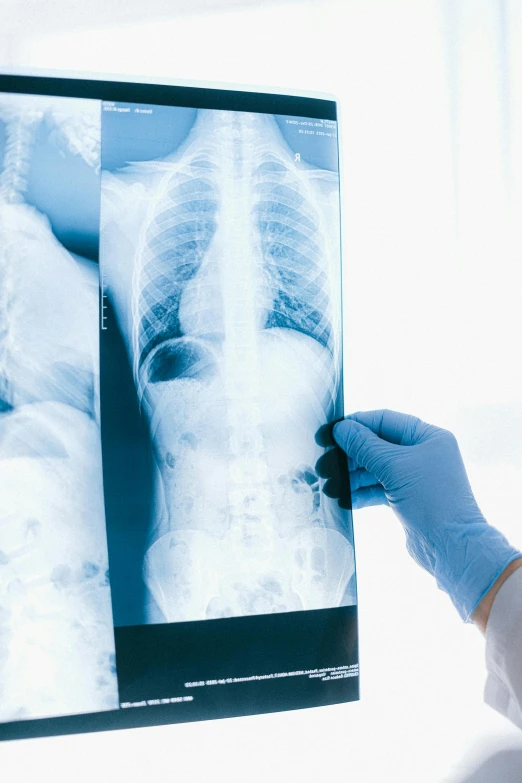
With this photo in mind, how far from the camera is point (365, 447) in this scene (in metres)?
0.85

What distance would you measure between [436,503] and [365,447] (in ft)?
0.45

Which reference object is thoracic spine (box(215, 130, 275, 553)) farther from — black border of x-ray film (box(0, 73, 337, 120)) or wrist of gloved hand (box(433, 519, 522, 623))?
wrist of gloved hand (box(433, 519, 522, 623))

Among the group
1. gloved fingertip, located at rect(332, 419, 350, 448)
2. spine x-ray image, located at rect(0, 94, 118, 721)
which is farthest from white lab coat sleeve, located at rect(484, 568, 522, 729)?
spine x-ray image, located at rect(0, 94, 118, 721)

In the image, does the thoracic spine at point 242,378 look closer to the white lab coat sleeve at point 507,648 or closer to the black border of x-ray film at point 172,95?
the black border of x-ray film at point 172,95

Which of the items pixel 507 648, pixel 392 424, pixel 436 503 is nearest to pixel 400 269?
pixel 392 424

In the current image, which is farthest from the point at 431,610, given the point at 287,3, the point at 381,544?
the point at 287,3

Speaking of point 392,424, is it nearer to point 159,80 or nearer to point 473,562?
point 473,562

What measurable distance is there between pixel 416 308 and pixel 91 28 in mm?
729

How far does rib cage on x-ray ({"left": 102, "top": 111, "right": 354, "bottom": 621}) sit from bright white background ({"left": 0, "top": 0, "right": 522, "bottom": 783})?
0.10m

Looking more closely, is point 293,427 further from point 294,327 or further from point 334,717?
point 334,717

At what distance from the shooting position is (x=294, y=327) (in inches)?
34.1

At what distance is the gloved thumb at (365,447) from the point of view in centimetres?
84

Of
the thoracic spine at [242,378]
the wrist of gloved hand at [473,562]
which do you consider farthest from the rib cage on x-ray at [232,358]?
the wrist of gloved hand at [473,562]

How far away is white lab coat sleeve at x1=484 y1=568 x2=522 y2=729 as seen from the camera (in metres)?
0.75
